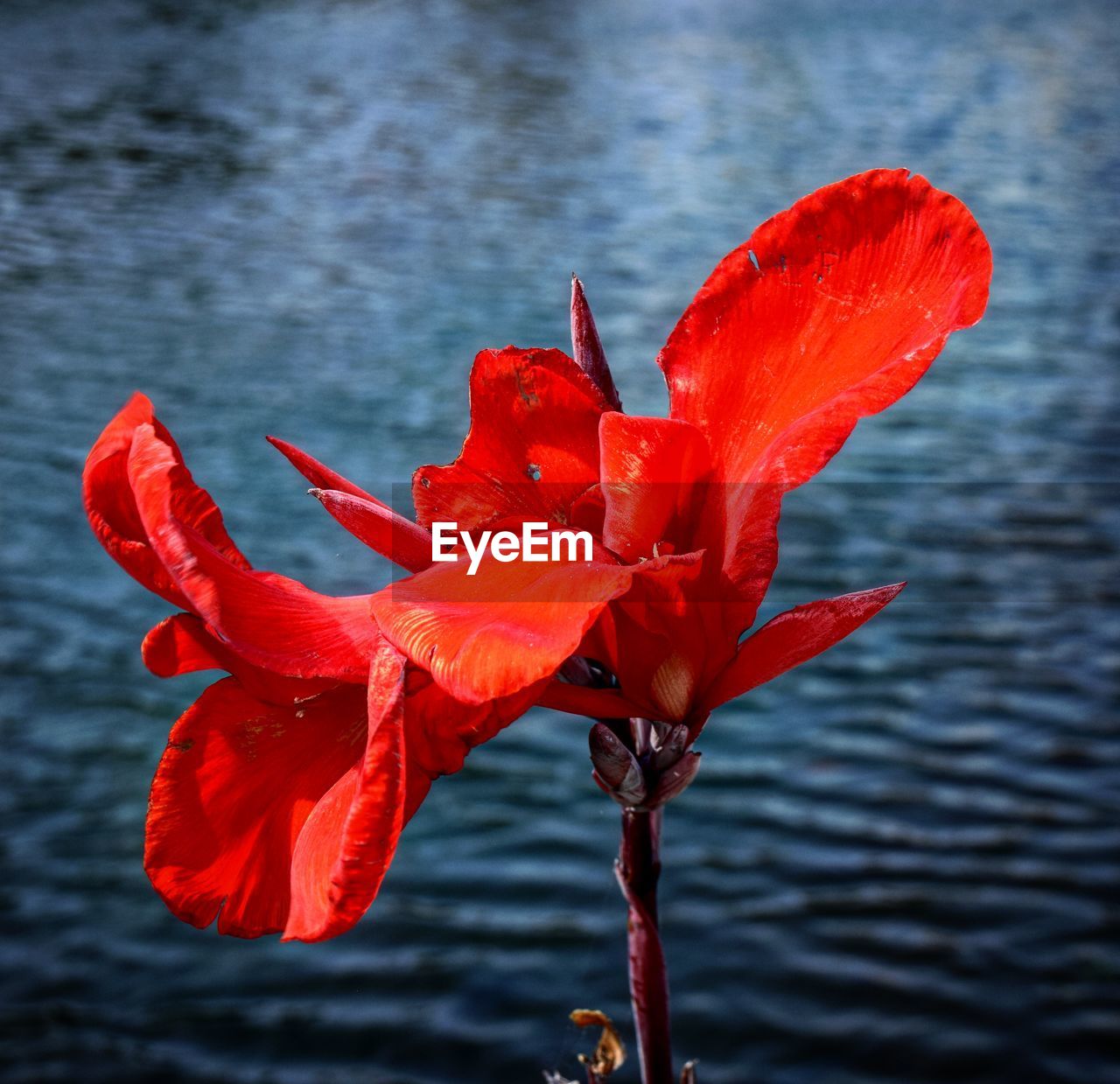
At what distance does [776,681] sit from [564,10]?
1315 centimetres

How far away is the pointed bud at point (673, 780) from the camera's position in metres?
0.46

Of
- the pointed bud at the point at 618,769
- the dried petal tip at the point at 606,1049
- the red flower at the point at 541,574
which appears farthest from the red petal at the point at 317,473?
the dried petal tip at the point at 606,1049

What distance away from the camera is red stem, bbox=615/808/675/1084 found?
46cm

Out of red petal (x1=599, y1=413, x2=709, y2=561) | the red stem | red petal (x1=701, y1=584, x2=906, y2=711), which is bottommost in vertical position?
the red stem

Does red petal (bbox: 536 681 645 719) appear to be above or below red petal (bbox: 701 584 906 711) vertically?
below

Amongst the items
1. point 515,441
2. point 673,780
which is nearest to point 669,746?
point 673,780

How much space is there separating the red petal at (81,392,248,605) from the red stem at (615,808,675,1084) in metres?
0.17

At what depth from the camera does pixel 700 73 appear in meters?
10.3

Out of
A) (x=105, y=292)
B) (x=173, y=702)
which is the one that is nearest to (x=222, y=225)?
(x=105, y=292)

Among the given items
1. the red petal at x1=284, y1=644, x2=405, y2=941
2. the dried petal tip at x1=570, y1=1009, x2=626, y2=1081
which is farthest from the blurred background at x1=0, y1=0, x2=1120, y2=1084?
the red petal at x1=284, y1=644, x2=405, y2=941

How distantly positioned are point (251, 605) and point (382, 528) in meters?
0.05

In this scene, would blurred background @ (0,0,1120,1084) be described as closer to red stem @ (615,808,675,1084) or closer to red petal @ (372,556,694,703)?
red stem @ (615,808,675,1084)

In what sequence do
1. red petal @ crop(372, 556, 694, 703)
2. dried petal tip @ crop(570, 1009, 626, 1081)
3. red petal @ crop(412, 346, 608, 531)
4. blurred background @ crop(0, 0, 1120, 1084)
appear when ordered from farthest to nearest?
blurred background @ crop(0, 0, 1120, 1084)
dried petal tip @ crop(570, 1009, 626, 1081)
red petal @ crop(412, 346, 608, 531)
red petal @ crop(372, 556, 694, 703)

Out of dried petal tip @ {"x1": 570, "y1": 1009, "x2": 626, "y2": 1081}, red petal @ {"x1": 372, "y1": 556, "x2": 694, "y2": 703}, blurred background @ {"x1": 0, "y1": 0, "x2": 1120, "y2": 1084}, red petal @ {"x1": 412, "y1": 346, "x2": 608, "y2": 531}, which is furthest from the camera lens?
blurred background @ {"x1": 0, "y1": 0, "x2": 1120, "y2": 1084}
